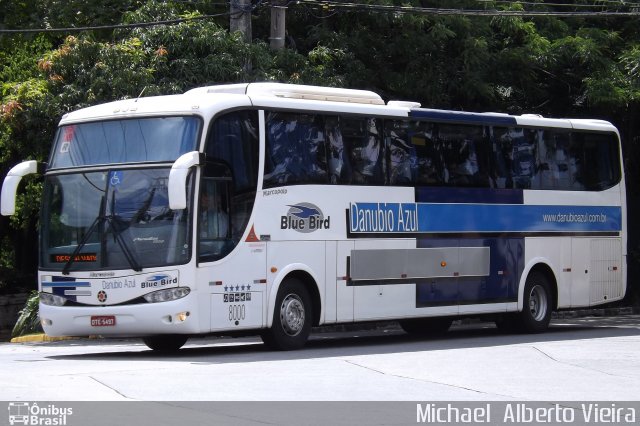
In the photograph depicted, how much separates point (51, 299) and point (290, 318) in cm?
345

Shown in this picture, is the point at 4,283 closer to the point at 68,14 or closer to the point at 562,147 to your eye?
the point at 68,14

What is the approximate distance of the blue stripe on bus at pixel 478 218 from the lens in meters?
19.1

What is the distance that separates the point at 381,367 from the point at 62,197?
17.6 feet

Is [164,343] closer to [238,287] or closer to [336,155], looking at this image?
[238,287]

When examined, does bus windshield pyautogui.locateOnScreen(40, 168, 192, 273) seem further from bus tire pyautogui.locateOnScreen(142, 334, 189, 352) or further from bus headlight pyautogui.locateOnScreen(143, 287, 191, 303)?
bus tire pyautogui.locateOnScreen(142, 334, 189, 352)

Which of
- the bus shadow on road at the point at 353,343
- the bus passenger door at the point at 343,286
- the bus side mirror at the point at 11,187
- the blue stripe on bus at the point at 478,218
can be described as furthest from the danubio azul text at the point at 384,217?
the bus side mirror at the point at 11,187

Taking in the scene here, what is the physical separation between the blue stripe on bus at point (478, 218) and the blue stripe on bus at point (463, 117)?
1.50 metres

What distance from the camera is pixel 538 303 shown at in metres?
22.6

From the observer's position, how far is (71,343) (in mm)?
21984
